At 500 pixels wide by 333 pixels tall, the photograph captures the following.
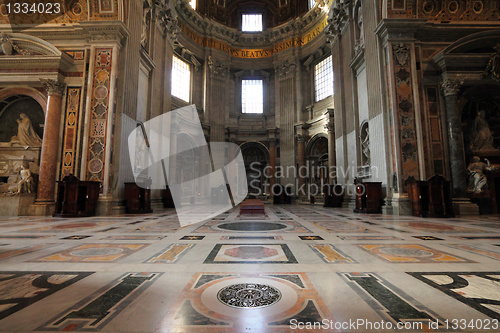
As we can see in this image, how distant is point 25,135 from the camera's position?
30.2ft

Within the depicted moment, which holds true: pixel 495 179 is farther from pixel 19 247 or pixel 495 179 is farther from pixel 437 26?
pixel 19 247

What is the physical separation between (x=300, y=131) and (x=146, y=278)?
16.7 m

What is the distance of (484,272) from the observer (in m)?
2.25

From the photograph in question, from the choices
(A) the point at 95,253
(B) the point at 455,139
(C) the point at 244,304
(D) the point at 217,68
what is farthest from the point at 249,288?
(D) the point at 217,68

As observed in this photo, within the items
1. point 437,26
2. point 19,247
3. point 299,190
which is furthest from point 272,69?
point 19,247

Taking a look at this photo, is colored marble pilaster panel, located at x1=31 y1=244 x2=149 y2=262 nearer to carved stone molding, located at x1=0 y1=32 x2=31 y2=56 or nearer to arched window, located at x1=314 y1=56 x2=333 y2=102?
carved stone molding, located at x1=0 y1=32 x2=31 y2=56

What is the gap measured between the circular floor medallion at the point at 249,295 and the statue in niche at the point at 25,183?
33.4 feet

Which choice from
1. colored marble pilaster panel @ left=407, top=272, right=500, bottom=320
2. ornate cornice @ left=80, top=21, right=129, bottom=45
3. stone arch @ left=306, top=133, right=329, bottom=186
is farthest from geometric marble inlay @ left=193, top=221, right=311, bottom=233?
stone arch @ left=306, top=133, right=329, bottom=186

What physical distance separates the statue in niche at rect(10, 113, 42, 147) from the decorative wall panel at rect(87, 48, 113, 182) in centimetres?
243

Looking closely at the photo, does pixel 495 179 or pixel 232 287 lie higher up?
pixel 495 179

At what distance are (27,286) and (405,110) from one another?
10.7 m

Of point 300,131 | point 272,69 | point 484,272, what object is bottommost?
point 484,272

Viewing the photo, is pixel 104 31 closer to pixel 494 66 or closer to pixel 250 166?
pixel 250 166

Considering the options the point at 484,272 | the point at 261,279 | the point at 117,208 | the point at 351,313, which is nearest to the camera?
the point at 351,313
